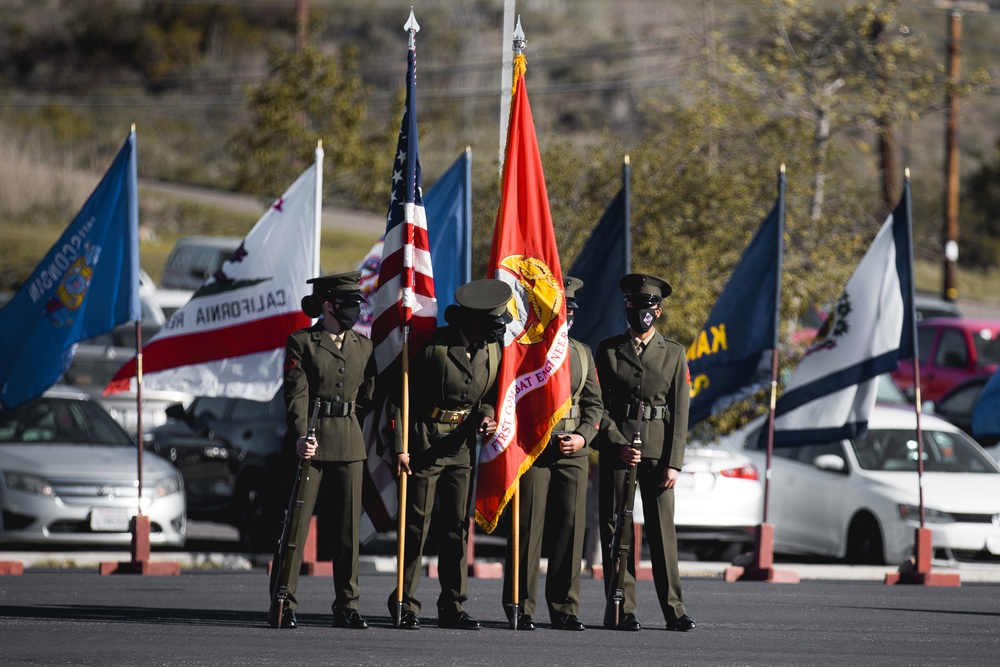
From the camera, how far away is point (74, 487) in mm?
14688

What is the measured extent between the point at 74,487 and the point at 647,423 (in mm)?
5893

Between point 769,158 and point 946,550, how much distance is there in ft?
22.1

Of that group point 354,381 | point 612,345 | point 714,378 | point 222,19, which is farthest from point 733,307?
point 222,19

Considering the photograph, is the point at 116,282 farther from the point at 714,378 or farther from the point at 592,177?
the point at 592,177

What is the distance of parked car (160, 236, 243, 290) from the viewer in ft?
97.2

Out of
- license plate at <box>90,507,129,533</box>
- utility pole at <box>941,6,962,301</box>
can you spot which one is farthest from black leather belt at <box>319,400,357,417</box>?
utility pole at <box>941,6,962,301</box>

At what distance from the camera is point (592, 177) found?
60.8ft

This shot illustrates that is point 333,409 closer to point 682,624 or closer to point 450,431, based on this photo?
point 450,431

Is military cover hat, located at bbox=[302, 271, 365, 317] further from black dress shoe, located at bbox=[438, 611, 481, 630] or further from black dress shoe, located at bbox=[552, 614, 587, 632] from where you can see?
black dress shoe, located at bbox=[552, 614, 587, 632]

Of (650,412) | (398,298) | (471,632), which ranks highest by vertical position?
(398,298)

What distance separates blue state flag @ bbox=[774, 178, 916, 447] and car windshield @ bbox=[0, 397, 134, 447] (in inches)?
228

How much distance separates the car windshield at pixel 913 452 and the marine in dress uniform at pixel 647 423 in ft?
18.9

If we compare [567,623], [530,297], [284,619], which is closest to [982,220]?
[530,297]

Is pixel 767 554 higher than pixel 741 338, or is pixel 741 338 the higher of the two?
pixel 741 338
